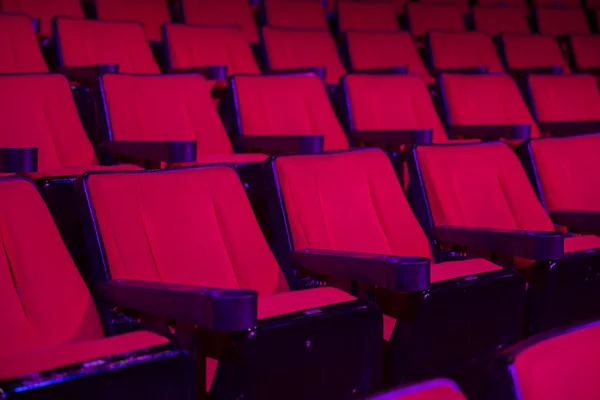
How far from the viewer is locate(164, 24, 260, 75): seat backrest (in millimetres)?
729

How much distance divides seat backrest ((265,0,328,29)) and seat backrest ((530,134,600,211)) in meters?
0.45

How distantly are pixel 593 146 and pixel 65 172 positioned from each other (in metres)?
0.39

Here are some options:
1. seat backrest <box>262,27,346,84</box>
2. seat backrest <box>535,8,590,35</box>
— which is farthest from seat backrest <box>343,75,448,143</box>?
seat backrest <box>535,8,590,35</box>

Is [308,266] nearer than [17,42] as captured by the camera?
Yes

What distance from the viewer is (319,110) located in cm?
63

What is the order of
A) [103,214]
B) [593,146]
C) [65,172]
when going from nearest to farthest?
1. [103,214]
2. [65,172]
3. [593,146]

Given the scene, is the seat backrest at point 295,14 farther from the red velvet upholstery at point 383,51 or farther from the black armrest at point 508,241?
the black armrest at point 508,241

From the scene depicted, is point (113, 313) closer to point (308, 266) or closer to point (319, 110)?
point (308, 266)

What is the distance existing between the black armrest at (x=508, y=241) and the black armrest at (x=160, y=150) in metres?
0.16

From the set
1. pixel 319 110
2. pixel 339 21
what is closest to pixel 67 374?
pixel 319 110

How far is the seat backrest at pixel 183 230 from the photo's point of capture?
32cm

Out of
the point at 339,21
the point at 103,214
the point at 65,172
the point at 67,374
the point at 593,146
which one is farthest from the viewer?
the point at 339,21

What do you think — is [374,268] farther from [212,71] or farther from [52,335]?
[212,71]

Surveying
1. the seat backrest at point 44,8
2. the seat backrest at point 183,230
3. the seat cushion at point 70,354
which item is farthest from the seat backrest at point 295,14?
the seat cushion at point 70,354
